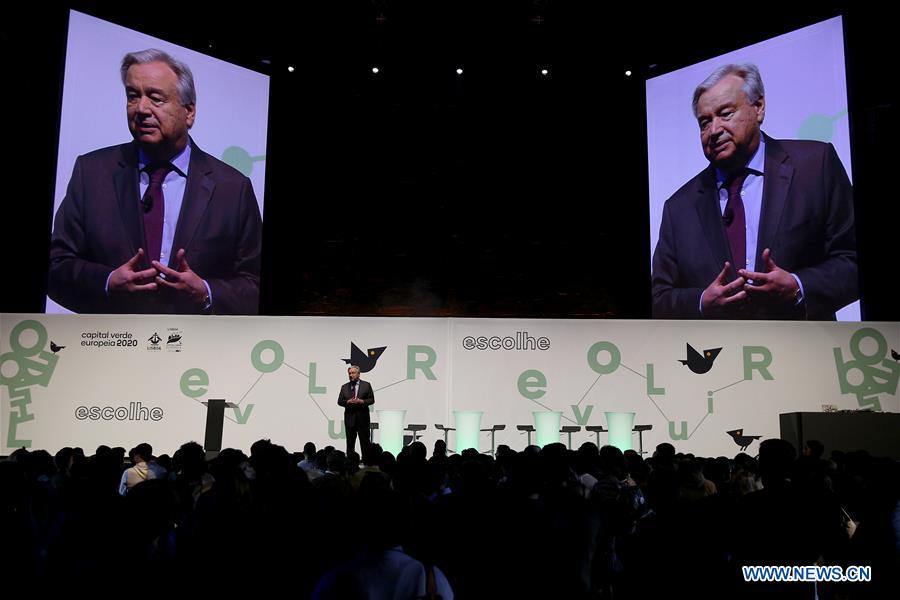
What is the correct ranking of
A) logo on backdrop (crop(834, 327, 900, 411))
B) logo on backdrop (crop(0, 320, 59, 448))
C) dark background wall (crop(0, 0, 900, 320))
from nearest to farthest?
logo on backdrop (crop(0, 320, 59, 448))
logo on backdrop (crop(834, 327, 900, 411))
dark background wall (crop(0, 0, 900, 320))

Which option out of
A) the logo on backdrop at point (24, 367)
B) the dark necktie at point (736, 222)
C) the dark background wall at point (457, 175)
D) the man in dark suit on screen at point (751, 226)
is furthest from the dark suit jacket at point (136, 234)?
the dark necktie at point (736, 222)

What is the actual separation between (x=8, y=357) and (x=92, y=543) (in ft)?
34.2

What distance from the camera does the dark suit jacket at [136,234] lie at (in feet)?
38.4

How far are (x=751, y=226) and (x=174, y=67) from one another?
9020 millimetres

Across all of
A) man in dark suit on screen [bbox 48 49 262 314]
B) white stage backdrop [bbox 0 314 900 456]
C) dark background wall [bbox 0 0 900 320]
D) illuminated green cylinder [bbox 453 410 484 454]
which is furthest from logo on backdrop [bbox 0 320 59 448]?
illuminated green cylinder [bbox 453 410 484 454]

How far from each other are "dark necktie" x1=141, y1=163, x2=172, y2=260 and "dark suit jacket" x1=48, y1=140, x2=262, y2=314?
10 cm

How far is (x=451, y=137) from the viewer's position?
46.5ft

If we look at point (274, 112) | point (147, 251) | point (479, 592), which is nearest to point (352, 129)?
point (274, 112)

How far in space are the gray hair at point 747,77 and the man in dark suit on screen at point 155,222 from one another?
7.54 m

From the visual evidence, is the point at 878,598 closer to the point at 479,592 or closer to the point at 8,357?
the point at 479,592

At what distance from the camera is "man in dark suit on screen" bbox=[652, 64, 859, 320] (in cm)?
1177

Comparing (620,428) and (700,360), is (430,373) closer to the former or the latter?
(620,428)

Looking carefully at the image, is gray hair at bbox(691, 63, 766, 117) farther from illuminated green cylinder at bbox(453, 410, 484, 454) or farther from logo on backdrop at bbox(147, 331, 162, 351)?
logo on backdrop at bbox(147, 331, 162, 351)

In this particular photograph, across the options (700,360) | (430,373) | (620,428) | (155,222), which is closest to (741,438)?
(700,360)
